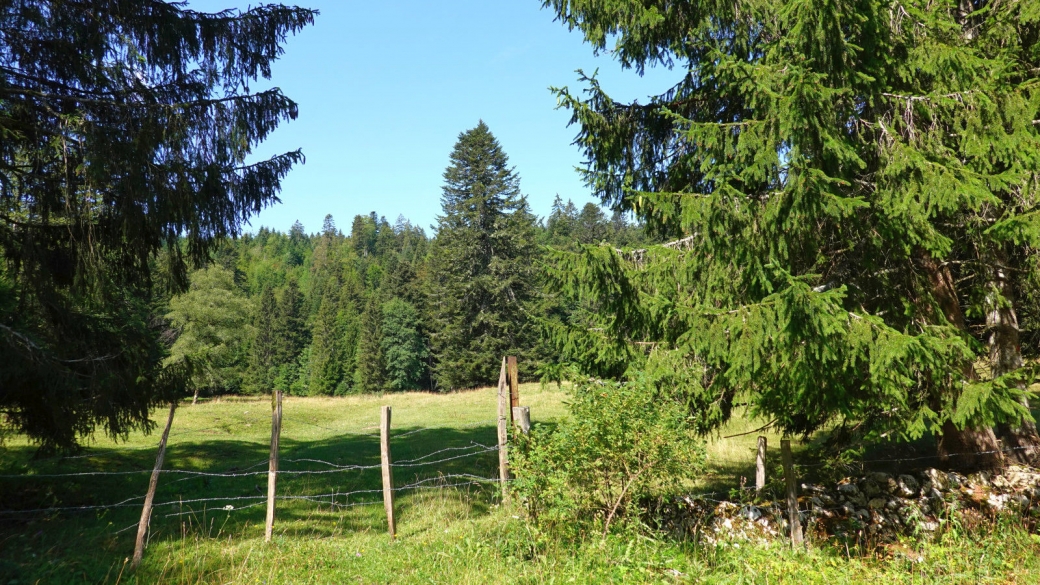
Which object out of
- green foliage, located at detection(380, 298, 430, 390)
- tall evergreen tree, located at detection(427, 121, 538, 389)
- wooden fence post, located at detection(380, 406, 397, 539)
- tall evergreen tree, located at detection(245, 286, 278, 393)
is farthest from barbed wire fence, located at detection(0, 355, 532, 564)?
tall evergreen tree, located at detection(245, 286, 278, 393)

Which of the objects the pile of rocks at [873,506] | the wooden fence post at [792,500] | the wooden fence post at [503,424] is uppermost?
the wooden fence post at [503,424]

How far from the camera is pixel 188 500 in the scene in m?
8.77

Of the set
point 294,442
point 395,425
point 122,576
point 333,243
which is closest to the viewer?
point 122,576

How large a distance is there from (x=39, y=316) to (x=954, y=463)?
13334 mm

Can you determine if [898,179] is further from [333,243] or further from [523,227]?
[333,243]

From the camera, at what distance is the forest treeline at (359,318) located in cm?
3747

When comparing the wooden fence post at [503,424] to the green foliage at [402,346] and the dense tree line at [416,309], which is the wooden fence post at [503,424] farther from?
the green foliage at [402,346]

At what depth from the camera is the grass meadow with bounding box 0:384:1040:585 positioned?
223 inches

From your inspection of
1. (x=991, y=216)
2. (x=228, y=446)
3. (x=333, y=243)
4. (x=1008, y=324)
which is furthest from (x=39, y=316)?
(x=333, y=243)

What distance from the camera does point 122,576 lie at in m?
6.27

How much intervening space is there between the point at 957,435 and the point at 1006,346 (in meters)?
1.70

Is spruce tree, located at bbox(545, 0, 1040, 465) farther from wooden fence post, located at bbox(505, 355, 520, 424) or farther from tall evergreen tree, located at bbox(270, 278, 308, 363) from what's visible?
tall evergreen tree, located at bbox(270, 278, 308, 363)

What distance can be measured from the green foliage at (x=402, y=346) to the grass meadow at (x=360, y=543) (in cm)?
5099

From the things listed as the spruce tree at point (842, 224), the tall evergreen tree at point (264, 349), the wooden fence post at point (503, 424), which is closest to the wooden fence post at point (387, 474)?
the wooden fence post at point (503, 424)
